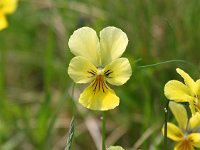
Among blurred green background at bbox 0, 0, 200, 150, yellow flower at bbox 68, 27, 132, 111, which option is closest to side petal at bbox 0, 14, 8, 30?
blurred green background at bbox 0, 0, 200, 150

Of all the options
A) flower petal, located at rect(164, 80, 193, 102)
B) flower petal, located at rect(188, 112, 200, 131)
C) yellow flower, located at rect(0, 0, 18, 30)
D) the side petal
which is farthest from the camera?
yellow flower, located at rect(0, 0, 18, 30)

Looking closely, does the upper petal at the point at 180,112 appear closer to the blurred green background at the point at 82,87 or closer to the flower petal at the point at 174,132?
the flower petal at the point at 174,132

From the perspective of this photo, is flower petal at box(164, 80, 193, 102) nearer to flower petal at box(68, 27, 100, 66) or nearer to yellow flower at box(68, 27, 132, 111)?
yellow flower at box(68, 27, 132, 111)

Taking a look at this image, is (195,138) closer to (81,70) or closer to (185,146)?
(185,146)

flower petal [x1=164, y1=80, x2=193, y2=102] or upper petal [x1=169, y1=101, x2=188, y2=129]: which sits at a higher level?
flower petal [x1=164, y1=80, x2=193, y2=102]

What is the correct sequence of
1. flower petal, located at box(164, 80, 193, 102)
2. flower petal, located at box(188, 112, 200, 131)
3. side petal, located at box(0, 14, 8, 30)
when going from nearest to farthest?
flower petal, located at box(164, 80, 193, 102), flower petal, located at box(188, 112, 200, 131), side petal, located at box(0, 14, 8, 30)

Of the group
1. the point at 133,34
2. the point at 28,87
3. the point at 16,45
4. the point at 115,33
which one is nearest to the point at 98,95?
the point at 115,33

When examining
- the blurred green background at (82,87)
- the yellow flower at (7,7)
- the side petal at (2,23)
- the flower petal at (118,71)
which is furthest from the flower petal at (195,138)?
the yellow flower at (7,7)
